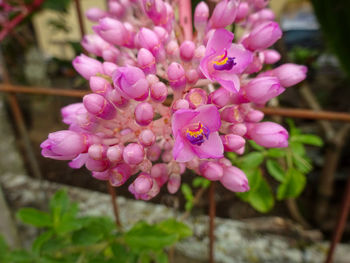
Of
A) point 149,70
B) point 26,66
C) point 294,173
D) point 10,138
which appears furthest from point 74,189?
point 26,66

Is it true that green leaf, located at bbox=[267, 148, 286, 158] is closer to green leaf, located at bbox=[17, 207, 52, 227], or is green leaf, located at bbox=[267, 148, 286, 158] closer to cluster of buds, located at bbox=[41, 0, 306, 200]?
cluster of buds, located at bbox=[41, 0, 306, 200]

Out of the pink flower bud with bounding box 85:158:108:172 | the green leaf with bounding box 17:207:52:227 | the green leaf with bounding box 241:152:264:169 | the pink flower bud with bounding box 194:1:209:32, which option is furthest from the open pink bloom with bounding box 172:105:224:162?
the green leaf with bounding box 17:207:52:227

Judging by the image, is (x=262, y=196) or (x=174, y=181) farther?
(x=262, y=196)

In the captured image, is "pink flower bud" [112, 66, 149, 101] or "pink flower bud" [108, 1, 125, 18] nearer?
"pink flower bud" [112, 66, 149, 101]

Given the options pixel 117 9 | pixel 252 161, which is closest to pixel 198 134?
pixel 117 9

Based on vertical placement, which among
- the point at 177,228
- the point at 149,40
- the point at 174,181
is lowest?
the point at 177,228

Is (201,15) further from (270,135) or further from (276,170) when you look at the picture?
(276,170)

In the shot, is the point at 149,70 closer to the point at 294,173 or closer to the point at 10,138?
the point at 294,173
